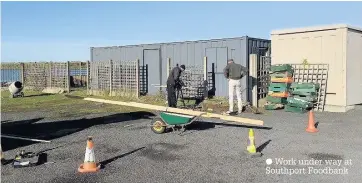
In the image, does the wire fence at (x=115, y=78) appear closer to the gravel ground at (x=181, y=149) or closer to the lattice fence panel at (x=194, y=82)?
the lattice fence panel at (x=194, y=82)

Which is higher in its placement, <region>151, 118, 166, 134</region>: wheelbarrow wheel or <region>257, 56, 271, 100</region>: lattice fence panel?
<region>257, 56, 271, 100</region>: lattice fence panel

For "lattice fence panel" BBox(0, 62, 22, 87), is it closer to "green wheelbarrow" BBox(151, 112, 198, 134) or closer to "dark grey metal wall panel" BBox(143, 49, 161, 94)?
"dark grey metal wall panel" BBox(143, 49, 161, 94)

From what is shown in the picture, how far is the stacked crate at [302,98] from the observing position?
45.6 ft

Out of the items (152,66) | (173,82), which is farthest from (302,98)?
(152,66)

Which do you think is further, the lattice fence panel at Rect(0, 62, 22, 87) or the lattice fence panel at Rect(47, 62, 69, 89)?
the lattice fence panel at Rect(0, 62, 22, 87)

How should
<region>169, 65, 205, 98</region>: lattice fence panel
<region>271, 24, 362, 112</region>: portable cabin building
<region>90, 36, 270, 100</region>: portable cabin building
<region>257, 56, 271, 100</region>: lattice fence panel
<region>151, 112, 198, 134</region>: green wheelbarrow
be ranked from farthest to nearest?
<region>169, 65, 205, 98</region>: lattice fence panel, <region>90, 36, 270, 100</region>: portable cabin building, <region>257, 56, 271, 100</region>: lattice fence panel, <region>271, 24, 362, 112</region>: portable cabin building, <region>151, 112, 198, 134</region>: green wheelbarrow

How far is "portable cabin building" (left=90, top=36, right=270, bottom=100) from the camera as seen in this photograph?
1714cm

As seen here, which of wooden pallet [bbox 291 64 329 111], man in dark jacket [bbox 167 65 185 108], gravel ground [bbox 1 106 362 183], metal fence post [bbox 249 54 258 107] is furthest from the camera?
metal fence post [bbox 249 54 258 107]

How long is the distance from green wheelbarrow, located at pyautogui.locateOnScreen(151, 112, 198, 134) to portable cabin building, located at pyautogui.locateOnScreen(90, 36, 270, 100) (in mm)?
7582

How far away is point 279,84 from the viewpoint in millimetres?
14609

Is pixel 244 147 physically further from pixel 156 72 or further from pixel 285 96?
pixel 156 72

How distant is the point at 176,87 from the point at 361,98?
7887 mm

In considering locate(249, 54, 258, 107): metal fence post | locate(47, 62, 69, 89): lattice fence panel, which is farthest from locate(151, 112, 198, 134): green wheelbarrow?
locate(47, 62, 69, 89): lattice fence panel

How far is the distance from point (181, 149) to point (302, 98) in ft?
25.3
